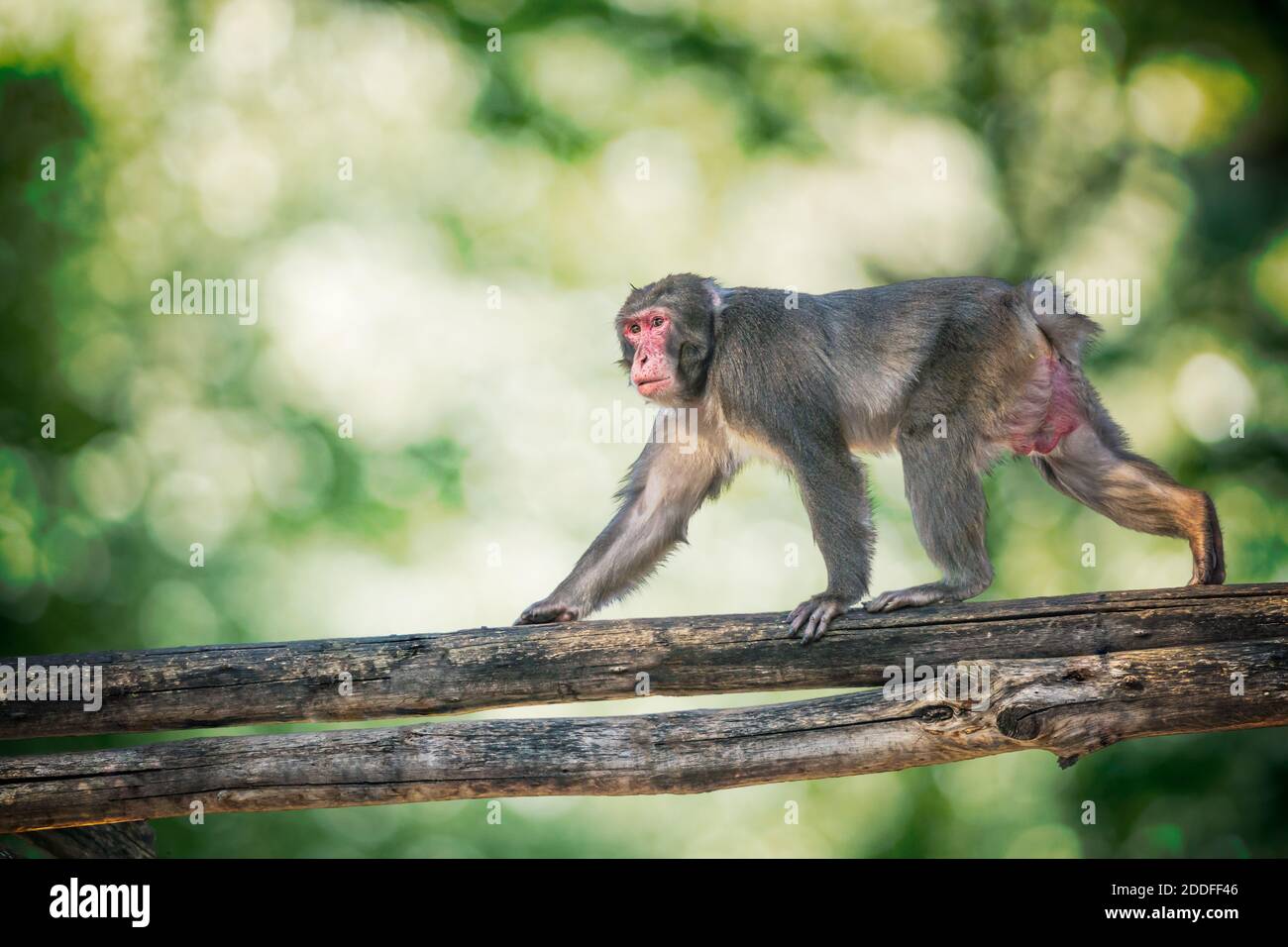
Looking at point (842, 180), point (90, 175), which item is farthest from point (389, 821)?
point (842, 180)

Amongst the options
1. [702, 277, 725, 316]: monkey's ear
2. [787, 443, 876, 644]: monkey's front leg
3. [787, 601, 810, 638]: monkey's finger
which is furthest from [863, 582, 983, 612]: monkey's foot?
[702, 277, 725, 316]: monkey's ear

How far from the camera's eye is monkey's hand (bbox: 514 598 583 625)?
789 cm

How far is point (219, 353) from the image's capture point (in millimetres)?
14664

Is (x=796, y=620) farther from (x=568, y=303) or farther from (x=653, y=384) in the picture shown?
(x=568, y=303)

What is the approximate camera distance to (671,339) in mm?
7832

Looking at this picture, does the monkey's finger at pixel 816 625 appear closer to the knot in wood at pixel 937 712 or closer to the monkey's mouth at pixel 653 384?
the knot in wood at pixel 937 712

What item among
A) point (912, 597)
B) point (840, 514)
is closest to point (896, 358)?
point (840, 514)

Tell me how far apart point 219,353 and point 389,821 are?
5697 millimetres

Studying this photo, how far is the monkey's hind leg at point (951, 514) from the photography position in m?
7.33

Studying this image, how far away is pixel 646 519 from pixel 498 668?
209 centimetres

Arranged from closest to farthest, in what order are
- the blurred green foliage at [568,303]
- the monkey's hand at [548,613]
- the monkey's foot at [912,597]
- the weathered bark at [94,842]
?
1. the monkey's foot at [912,597]
2. the weathered bark at [94,842]
3. the monkey's hand at [548,613]
4. the blurred green foliage at [568,303]

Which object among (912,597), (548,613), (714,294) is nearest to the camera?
(912,597)

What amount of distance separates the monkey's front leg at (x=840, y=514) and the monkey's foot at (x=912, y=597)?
135 mm

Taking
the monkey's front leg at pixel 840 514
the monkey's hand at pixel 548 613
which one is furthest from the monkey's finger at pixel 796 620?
the monkey's hand at pixel 548 613
